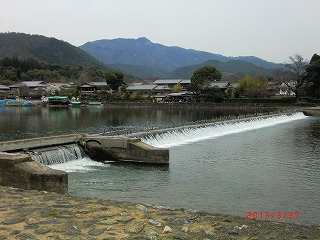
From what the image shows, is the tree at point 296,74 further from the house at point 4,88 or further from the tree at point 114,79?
the house at point 4,88

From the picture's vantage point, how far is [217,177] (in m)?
17.9

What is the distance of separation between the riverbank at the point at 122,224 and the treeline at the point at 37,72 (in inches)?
4928

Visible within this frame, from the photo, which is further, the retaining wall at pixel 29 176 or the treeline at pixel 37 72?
the treeline at pixel 37 72

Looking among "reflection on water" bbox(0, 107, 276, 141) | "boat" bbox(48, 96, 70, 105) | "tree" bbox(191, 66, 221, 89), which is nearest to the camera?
"reflection on water" bbox(0, 107, 276, 141)

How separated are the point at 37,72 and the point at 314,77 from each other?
107m

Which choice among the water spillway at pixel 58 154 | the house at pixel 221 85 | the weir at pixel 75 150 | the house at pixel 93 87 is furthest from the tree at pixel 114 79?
the water spillway at pixel 58 154

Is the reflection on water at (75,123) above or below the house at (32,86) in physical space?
below

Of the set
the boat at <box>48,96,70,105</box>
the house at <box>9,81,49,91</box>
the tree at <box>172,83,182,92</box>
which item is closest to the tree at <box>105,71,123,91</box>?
the boat at <box>48,96,70,105</box>

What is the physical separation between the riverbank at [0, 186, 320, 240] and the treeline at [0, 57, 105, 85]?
125 m

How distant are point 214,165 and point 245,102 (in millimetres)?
64430

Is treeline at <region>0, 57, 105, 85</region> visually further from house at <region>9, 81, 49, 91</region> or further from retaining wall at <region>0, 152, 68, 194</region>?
retaining wall at <region>0, 152, 68, 194</region>

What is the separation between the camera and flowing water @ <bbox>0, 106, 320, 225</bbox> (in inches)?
542

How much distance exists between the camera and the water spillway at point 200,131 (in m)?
27.7

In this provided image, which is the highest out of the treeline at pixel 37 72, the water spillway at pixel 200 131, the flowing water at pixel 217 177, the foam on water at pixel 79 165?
the treeline at pixel 37 72
